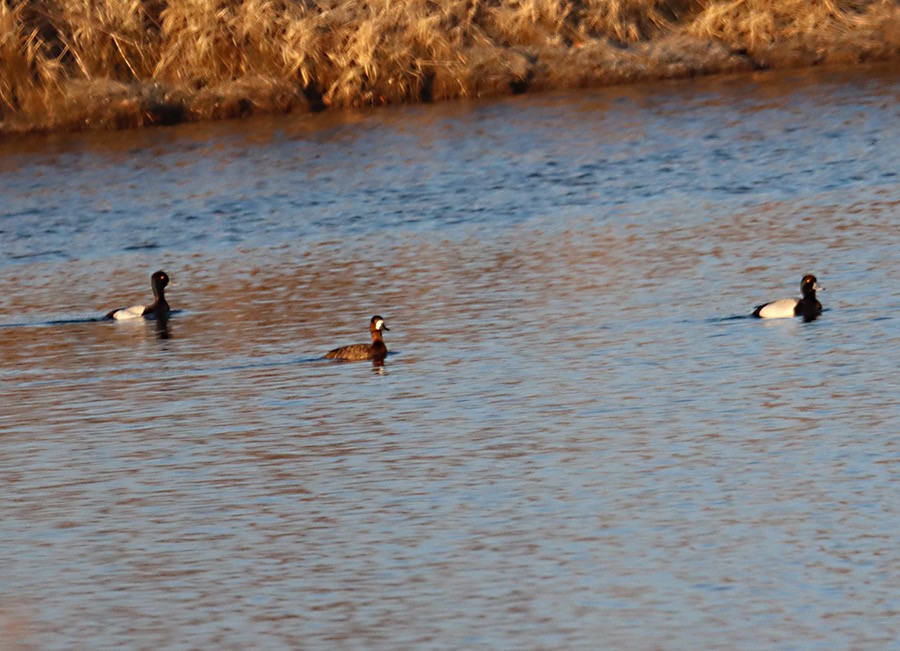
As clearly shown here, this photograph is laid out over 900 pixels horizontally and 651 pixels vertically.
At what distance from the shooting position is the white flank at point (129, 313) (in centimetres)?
1895

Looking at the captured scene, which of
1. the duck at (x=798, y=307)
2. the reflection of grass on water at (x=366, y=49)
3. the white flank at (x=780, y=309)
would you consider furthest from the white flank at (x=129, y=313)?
the reflection of grass on water at (x=366, y=49)

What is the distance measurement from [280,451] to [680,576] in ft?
13.2

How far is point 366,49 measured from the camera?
3195 cm

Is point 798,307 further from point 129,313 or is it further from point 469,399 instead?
point 129,313

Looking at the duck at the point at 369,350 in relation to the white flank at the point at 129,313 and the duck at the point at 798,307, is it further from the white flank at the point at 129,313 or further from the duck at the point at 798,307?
the white flank at the point at 129,313

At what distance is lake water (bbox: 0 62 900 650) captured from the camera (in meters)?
9.16

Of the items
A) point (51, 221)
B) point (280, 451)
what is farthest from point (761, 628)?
point (51, 221)

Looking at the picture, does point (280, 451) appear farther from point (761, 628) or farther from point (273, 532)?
point (761, 628)

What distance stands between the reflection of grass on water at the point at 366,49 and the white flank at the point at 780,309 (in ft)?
55.9

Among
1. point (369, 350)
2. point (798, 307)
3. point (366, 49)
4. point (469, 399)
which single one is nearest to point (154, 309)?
point (369, 350)

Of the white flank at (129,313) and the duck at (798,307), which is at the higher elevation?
the duck at (798,307)

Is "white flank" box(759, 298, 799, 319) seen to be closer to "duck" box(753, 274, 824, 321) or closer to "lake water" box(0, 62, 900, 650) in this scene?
"duck" box(753, 274, 824, 321)

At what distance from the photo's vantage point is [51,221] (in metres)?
25.7

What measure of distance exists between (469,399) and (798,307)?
138 inches
